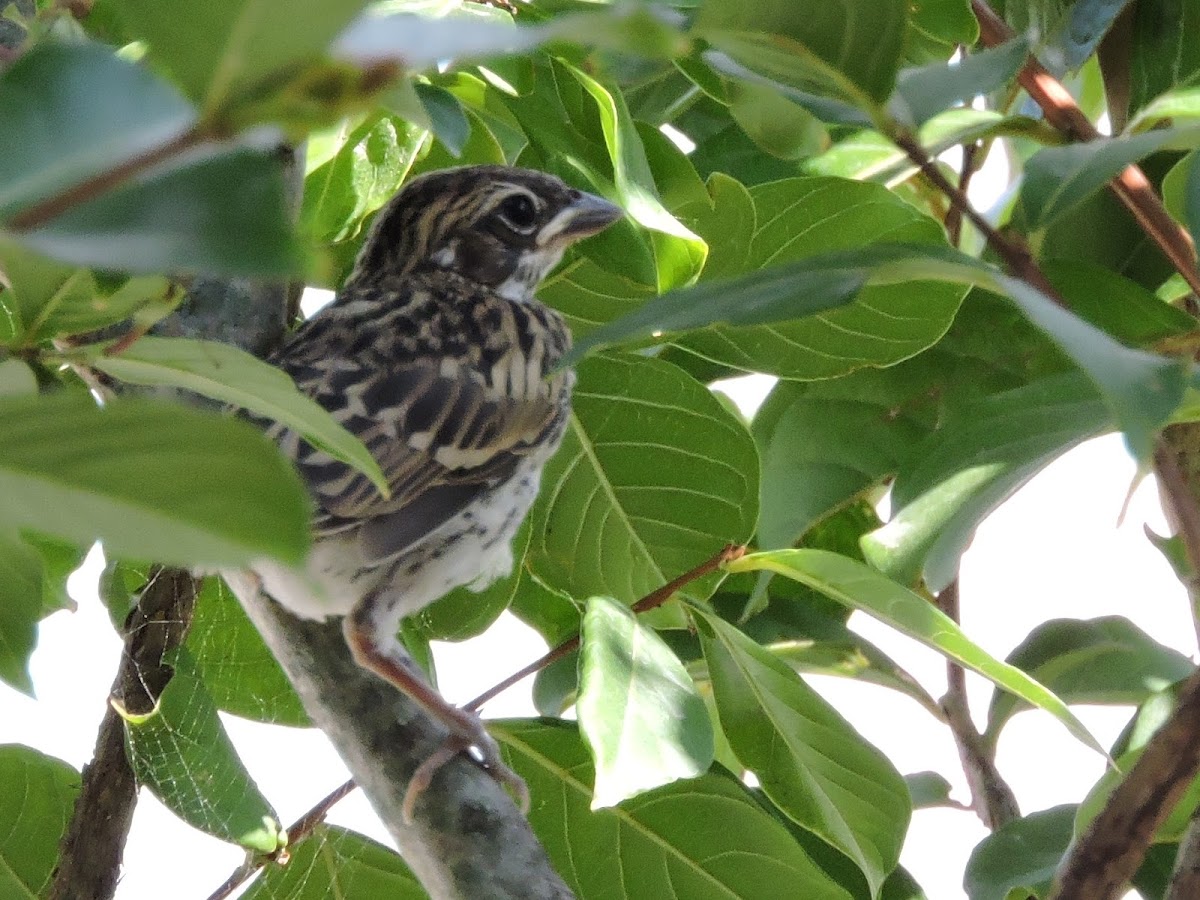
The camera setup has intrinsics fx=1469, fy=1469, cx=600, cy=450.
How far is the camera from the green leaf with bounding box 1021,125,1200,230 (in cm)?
109

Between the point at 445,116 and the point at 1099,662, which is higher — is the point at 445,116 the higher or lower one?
the higher one

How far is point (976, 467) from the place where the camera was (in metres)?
1.34

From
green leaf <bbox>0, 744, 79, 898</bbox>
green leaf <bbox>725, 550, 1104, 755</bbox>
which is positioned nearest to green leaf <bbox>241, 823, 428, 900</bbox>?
green leaf <bbox>0, 744, 79, 898</bbox>

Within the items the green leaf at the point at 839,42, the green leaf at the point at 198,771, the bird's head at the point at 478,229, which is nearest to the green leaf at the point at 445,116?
Answer: the green leaf at the point at 839,42

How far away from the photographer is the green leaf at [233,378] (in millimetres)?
831

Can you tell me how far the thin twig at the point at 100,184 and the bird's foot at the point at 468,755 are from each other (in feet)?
3.45

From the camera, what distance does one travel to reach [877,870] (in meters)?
1.48

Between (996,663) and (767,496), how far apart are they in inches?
16.4

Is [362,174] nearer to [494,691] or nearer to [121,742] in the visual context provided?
[494,691]

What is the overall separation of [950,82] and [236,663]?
1.23 metres

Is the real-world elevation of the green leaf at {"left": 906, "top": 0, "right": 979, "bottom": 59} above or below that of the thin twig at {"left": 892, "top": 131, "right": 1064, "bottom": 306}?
above

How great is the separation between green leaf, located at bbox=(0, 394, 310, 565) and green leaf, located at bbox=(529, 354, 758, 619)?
1.23 m

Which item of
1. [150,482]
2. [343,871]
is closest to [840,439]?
[343,871]

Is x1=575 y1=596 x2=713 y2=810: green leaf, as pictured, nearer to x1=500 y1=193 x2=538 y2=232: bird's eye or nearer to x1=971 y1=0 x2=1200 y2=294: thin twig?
x1=971 y1=0 x2=1200 y2=294: thin twig
